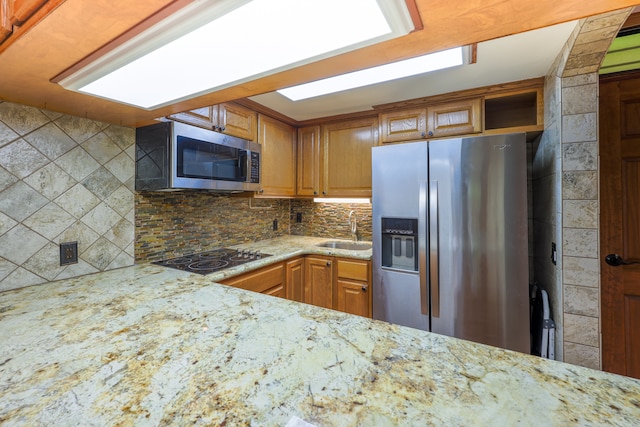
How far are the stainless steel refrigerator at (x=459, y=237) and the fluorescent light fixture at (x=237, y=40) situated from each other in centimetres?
137

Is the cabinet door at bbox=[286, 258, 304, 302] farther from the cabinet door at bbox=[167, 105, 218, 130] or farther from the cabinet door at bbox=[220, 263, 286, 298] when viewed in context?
the cabinet door at bbox=[167, 105, 218, 130]

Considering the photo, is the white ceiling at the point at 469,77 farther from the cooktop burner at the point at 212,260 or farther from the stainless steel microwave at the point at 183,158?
the cooktop burner at the point at 212,260

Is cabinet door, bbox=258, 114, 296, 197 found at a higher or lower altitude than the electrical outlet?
higher

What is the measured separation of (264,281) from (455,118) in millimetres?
1917

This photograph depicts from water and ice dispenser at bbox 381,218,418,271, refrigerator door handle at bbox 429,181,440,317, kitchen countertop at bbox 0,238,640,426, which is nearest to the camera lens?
kitchen countertop at bbox 0,238,640,426

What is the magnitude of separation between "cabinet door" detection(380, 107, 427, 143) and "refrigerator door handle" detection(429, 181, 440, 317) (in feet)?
2.00

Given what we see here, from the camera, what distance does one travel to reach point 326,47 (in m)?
0.68

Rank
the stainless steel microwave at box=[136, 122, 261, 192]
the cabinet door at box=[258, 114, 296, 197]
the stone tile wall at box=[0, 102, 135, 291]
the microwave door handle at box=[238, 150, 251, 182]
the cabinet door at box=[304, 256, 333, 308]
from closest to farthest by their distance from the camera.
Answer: the stone tile wall at box=[0, 102, 135, 291] < the stainless steel microwave at box=[136, 122, 261, 192] < the microwave door handle at box=[238, 150, 251, 182] < the cabinet door at box=[304, 256, 333, 308] < the cabinet door at box=[258, 114, 296, 197]

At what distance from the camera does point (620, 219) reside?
68.4 inches

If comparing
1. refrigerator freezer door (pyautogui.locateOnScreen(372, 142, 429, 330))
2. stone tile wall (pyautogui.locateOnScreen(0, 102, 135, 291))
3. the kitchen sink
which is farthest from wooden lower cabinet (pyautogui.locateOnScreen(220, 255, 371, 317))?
stone tile wall (pyautogui.locateOnScreen(0, 102, 135, 291))

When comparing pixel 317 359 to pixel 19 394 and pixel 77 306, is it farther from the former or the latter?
pixel 77 306

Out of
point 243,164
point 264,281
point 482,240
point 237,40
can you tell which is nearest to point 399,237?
point 482,240

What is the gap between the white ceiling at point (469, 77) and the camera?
139 centimetres

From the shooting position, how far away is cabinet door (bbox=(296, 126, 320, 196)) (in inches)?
110
